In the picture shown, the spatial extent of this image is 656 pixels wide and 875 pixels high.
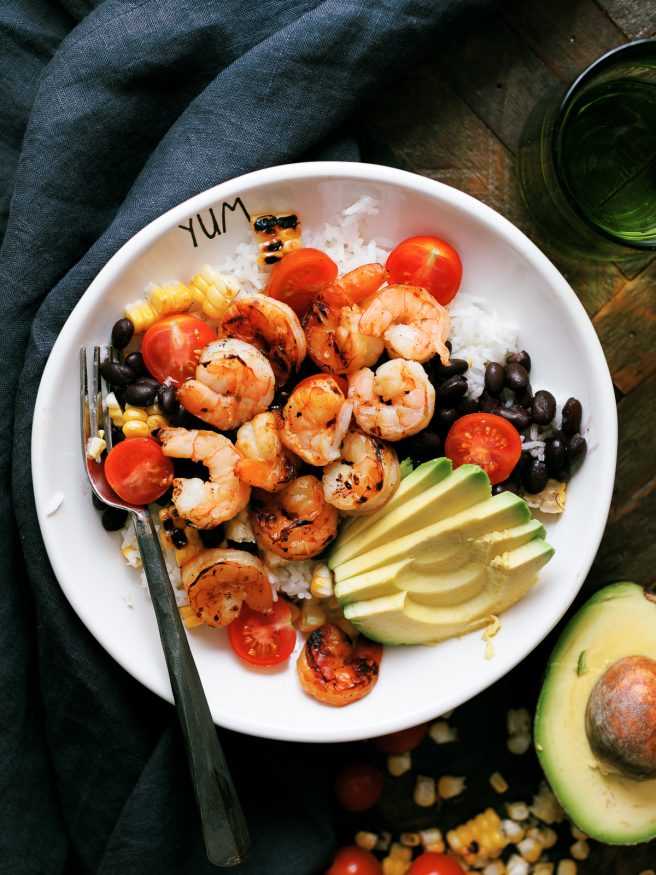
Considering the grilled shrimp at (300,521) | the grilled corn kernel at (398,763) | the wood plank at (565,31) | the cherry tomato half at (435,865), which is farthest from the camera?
the grilled corn kernel at (398,763)

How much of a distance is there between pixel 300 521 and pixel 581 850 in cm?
154

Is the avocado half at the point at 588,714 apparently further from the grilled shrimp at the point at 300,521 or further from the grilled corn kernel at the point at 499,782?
the grilled shrimp at the point at 300,521

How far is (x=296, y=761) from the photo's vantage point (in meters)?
2.47

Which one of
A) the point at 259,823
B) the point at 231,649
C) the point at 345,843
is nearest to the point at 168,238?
the point at 231,649

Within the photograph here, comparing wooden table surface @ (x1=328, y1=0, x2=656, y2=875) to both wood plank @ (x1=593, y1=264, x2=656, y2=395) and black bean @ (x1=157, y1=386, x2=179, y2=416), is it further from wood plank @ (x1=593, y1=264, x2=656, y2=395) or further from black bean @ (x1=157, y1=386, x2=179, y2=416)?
black bean @ (x1=157, y1=386, x2=179, y2=416)

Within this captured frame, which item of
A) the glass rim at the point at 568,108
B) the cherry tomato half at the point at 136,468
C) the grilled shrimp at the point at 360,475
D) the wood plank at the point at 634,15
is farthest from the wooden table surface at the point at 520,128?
the cherry tomato half at the point at 136,468

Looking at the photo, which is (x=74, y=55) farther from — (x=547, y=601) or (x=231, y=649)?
(x=547, y=601)

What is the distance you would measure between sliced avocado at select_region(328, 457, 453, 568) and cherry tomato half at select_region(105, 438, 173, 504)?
0.50 meters

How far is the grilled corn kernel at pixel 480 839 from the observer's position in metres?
2.60

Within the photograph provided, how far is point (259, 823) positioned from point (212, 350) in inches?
58.2

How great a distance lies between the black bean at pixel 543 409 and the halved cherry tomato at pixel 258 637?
88 centimetres

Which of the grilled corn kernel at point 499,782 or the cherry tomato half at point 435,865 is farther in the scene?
the grilled corn kernel at point 499,782

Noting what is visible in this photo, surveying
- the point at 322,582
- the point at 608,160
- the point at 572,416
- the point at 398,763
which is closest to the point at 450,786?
the point at 398,763

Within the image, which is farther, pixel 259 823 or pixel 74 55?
pixel 259 823
